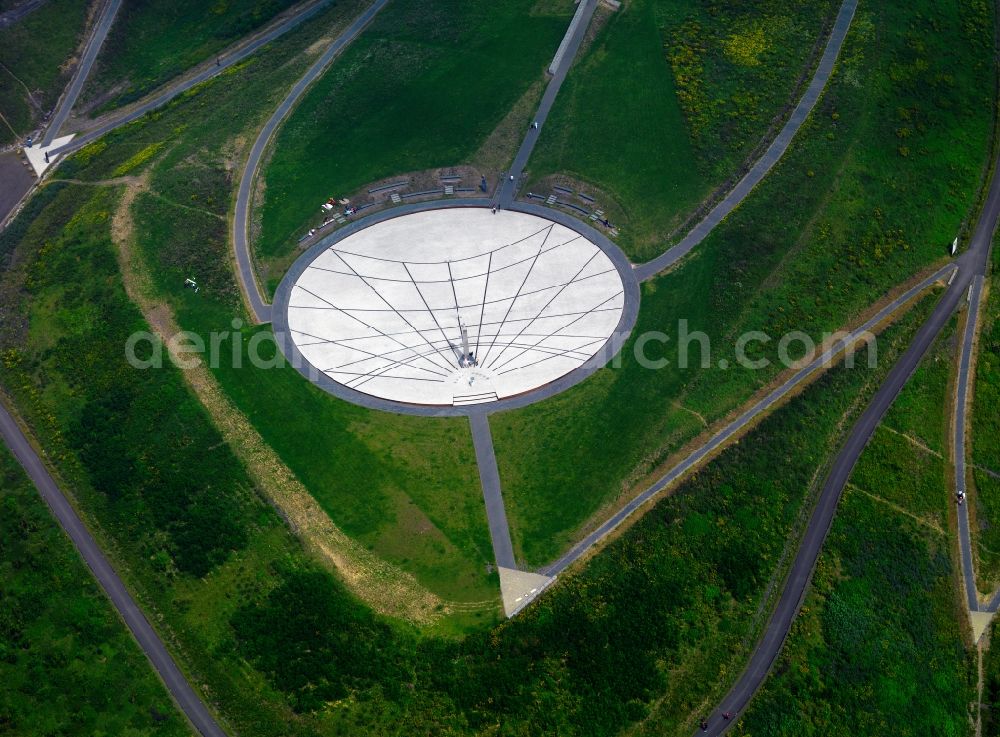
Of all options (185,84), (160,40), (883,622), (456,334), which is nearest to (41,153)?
(185,84)

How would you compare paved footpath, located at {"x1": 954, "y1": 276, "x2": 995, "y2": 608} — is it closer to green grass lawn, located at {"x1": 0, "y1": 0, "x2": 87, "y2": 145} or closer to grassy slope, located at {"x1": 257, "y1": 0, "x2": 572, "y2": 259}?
grassy slope, located at {"x1": 257, "y1": 0, "x2": 572, "y2": 259}

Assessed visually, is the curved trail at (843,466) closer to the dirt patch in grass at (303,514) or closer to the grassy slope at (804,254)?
the grassy slope at (804,254)

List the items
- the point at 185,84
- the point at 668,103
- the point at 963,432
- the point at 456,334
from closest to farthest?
1. the point at 963,432
2. the point at 456,334
3. the point at 668,103
4. the point at 185,84

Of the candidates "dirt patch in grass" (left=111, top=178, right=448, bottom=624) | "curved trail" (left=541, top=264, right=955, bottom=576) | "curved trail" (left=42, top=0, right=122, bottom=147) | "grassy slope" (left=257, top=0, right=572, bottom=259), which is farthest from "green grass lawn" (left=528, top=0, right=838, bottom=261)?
"curved trail" (left=42, top=0, right=122, bottom=147)

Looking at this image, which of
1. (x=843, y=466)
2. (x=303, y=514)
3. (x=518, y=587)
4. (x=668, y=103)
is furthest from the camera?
(x=668, y=103)

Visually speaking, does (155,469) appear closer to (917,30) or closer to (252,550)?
(252,550)

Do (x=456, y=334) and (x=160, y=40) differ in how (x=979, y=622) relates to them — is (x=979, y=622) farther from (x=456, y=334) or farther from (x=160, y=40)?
(x=160, y=40)

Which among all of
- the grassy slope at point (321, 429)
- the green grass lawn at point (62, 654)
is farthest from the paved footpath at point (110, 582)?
the grassy slope at point (321, 429)

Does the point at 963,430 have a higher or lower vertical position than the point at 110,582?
lower
